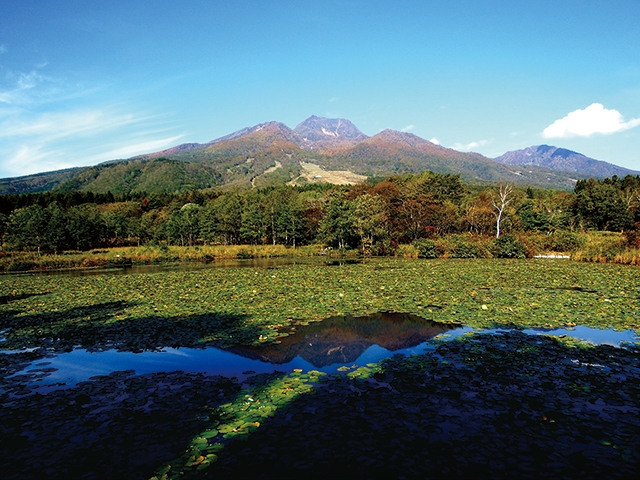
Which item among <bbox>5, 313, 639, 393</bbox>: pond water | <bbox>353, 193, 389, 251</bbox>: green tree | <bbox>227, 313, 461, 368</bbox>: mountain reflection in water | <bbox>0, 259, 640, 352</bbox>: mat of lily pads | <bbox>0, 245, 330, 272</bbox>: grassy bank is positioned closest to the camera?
<bbox>5, 313, 639, 393</bbox>: pond water

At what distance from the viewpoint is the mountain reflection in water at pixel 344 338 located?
10000 mm

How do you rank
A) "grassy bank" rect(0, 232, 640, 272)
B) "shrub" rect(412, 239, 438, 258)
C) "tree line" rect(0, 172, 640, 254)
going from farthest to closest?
"tree line" rect(0, 172, 640, 254) → "shrub" rect(412, 239, 438, 258) → "grassy bank" rect(0, 232, 640, 272)

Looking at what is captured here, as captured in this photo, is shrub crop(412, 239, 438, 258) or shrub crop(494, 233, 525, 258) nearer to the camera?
shrub crop(494, 233, 525, 258)

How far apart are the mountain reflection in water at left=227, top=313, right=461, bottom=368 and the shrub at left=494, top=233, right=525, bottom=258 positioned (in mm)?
29796

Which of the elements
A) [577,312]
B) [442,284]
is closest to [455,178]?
[442,284]

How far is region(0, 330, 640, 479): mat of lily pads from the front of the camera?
17.1 ft

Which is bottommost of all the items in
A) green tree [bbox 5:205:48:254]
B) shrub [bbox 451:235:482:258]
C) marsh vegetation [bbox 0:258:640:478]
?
shrub [bbox 451:235:482:258]

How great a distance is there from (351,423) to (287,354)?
4.02m

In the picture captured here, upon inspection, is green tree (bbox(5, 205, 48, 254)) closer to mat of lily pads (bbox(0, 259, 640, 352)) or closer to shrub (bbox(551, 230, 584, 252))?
mat of lily pads (bbox(0, 259, 640, 352))

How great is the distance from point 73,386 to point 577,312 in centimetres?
1497

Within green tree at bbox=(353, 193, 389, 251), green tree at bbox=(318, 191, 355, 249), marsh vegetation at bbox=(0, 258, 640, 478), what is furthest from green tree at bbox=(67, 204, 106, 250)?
marsh vegetation at bbox=(0, 258, 640, 478)

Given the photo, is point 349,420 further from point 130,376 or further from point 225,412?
point 130,376

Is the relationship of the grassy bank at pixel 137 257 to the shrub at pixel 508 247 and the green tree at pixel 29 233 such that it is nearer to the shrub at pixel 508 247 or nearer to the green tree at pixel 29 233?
the green tree at pixel 29 233

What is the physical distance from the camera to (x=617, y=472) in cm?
494
